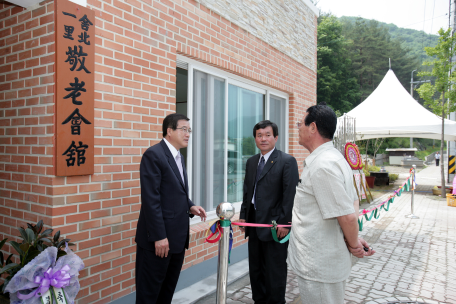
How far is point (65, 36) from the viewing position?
2.50 m

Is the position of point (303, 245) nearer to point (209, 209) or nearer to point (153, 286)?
point (153, 286)

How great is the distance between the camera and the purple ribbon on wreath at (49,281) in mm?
1886

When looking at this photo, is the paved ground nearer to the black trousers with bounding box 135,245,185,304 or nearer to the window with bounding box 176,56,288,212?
the black trousers with bounding box 135,245,185,304

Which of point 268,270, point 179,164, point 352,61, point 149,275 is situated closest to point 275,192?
point 268,270

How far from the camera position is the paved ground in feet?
12.7

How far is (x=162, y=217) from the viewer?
2449 mm

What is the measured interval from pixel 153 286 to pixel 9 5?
9.33ft

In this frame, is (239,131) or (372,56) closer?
(239,131)

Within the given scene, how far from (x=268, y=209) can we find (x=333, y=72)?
3566 cm

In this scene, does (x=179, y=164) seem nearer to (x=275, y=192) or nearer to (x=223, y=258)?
(x=223, y=258)

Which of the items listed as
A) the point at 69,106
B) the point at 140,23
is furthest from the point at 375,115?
the point at 69,106

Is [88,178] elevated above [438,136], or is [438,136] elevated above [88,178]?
[438,136]

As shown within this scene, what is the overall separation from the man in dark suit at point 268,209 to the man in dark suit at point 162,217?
90cm

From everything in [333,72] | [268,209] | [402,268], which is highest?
[333,72]
